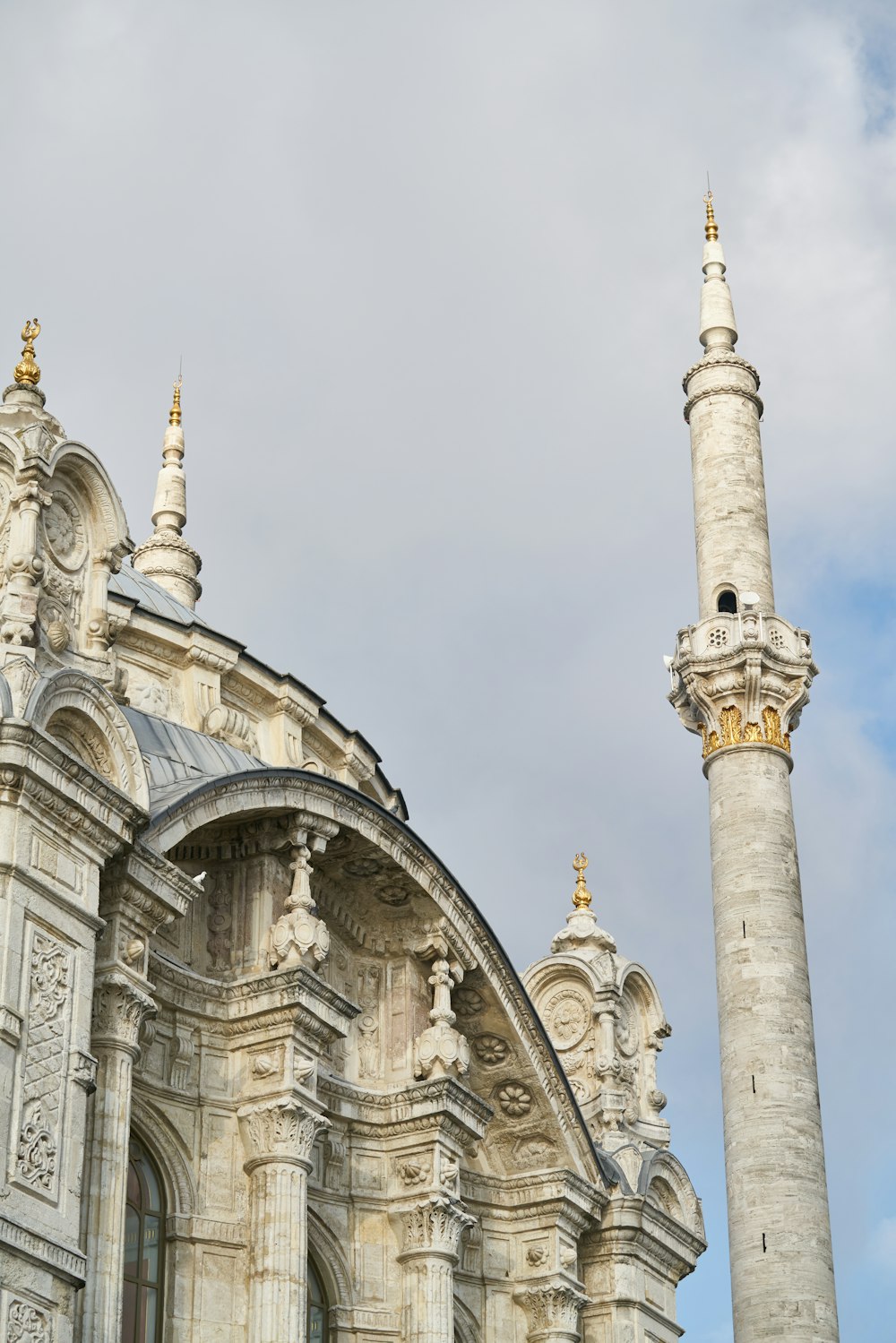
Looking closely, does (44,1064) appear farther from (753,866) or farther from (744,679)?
(744,679)

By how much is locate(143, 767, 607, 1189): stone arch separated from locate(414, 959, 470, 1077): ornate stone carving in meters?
0.50

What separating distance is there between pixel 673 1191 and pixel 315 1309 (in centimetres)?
872

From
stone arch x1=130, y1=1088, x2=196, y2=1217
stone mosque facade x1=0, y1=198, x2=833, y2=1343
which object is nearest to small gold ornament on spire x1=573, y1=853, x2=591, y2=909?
stone mosque facade x1=0, y1=198, x2=833, y2=1343

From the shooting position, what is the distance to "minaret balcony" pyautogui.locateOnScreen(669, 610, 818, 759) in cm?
3834

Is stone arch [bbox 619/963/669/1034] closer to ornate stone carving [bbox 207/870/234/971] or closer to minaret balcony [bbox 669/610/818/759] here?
minaret balcony [bbox 669/610/818/759]

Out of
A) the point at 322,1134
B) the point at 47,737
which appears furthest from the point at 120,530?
the point at 322,1134

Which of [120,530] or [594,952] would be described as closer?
[120,530]

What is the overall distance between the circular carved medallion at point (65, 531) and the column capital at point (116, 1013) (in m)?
4.35

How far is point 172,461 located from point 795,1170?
21.2m

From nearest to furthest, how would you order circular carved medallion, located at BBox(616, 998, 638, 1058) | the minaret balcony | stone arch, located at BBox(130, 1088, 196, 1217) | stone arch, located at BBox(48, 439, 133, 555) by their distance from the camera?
stone arch, located at BBox(48, 439, 133, 555)
stone arch, located at BBox(130, 1088, 196, 1217)
circular carved medallion, located at BBox(616, 998, 638, 1058)
the minaret balcony

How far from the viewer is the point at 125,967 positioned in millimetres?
21922

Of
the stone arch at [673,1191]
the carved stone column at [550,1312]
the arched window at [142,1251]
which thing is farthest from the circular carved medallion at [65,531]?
the stone arch at [673,1191]

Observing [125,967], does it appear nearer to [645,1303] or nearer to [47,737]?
[47,737]

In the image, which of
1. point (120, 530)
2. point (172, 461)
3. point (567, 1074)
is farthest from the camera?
point (172, 461)
